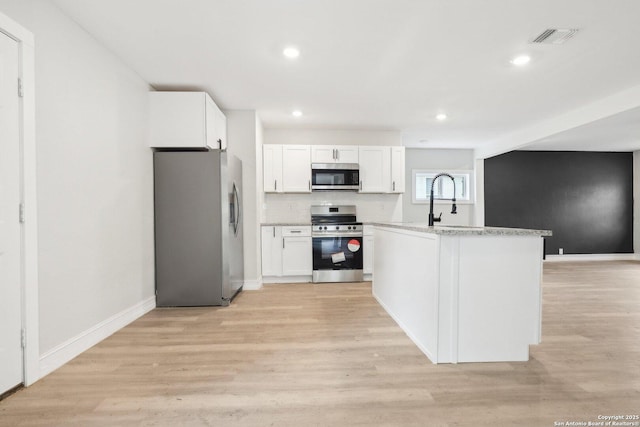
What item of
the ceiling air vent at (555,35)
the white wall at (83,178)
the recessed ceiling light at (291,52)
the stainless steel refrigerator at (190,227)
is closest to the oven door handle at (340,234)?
the stainless steel refrigerator at (190,227)

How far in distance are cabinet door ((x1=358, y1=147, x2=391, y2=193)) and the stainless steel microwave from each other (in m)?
0.13

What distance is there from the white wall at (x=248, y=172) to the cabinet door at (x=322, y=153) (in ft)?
3.36

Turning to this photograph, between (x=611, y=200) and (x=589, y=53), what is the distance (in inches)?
228

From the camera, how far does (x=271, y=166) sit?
4.92 meters

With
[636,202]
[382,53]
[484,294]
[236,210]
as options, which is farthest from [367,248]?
[636,202]

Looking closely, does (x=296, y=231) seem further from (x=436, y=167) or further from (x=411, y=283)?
(x=436, y=167)

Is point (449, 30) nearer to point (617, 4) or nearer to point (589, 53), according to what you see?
point (617, 4)

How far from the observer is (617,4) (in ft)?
6.84

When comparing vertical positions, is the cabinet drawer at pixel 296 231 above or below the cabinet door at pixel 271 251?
above

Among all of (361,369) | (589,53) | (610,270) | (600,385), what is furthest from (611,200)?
(361,369)

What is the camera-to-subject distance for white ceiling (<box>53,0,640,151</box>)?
218cm

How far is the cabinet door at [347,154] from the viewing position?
198 inches

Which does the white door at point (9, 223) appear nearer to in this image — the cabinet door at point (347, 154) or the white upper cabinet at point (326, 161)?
the white upper cabinet at point (326, 161)

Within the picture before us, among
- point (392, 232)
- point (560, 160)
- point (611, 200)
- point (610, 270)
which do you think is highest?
point (560, 160)
